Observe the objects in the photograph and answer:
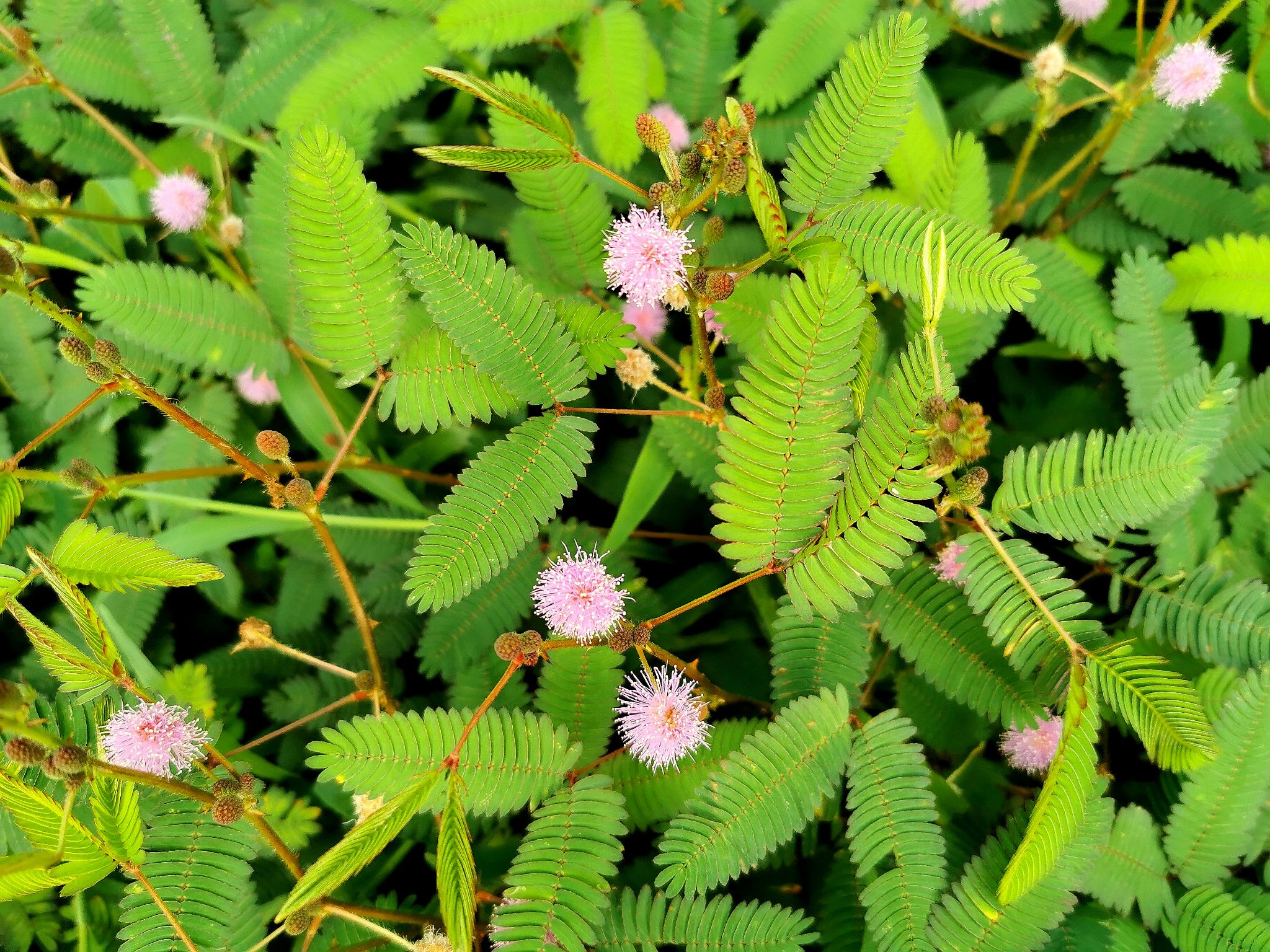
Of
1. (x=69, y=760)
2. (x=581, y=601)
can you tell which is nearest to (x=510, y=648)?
(x=581, y=601)

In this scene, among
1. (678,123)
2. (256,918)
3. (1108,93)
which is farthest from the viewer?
(678,123)

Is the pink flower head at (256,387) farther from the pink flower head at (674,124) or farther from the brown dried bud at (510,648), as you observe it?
the pink flower head at (674,124)

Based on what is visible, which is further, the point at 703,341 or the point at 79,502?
the point at 79,502

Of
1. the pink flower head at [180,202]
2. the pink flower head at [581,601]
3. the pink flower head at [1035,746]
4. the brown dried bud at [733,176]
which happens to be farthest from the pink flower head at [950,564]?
the pink flower head at [180,202]

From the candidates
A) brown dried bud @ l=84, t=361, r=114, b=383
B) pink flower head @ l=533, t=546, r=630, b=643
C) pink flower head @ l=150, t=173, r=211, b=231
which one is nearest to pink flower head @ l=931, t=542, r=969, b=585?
pink flower head @ l=533, t=546, r=630, b=643

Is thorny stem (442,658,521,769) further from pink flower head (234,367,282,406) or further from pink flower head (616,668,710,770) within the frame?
pink flower head (234,367,282,406)

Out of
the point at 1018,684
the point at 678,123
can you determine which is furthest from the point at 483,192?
the point at 1018,684

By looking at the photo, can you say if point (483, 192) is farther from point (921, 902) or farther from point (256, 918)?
point (921, 902)
